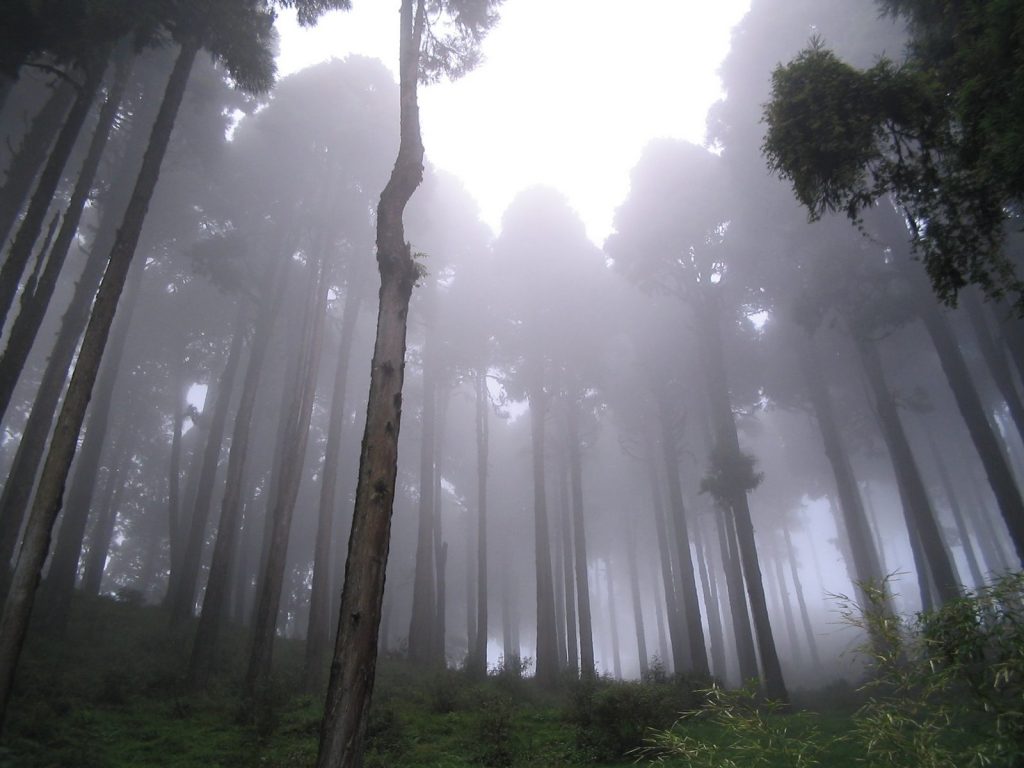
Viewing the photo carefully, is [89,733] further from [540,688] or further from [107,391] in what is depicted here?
[107,391]

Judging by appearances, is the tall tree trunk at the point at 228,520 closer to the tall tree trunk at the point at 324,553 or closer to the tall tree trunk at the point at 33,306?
the tall tree trunk at the point at 324,553

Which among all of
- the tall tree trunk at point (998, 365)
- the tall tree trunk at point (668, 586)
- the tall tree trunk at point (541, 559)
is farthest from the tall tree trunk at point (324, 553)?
the tall tree trunk at point (998, 365)

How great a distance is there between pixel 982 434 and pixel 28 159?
25.3 metres

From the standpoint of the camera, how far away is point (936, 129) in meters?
6.82

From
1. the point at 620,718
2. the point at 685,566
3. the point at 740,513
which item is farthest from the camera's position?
the point at 685,566

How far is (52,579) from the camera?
1320 centimetres

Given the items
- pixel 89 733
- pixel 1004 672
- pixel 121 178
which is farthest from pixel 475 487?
pixel 1004 672

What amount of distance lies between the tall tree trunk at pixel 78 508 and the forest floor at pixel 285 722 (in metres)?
0.84

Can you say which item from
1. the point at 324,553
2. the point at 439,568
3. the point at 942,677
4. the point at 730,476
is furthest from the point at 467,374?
the point at 942,677

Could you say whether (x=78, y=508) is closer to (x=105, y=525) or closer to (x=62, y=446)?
(x=105, y=525)

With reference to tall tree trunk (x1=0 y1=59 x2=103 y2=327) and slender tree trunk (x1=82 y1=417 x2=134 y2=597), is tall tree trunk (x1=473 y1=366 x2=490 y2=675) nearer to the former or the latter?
slender tree trunk (x1=82 y1=417 x2=134 y2=597)

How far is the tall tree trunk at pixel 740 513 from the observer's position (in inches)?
541

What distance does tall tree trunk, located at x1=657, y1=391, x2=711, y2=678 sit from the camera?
54.8ft

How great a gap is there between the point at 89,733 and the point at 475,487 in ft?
85.8
